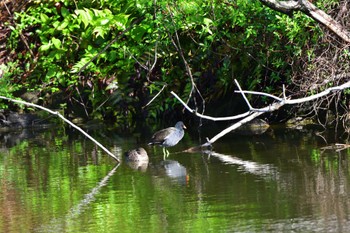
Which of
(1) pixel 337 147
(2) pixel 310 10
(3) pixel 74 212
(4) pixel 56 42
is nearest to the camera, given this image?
(3) pixel 74 212

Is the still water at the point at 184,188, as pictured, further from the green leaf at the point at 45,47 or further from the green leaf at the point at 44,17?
the green leaf at the point at 44,17

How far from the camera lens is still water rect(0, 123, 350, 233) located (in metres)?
8.12

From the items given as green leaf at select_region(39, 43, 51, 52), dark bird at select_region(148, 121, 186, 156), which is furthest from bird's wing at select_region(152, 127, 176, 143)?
green leaf at select_region(39, 43, 51, 52)

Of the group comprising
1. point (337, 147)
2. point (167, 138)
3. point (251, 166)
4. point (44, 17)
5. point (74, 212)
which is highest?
point (44, 17)

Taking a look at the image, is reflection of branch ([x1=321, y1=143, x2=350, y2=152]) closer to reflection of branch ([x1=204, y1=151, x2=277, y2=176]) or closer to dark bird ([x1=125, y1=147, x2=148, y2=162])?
reflection of branch ([x1=204, y1=151, x2=277, y2=176])

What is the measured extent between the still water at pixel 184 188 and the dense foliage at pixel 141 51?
1.57 meters

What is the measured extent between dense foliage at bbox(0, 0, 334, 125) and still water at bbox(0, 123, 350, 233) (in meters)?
1.57

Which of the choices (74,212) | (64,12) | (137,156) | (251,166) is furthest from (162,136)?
(64,12)

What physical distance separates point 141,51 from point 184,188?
655cm

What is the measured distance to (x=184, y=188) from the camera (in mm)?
9906

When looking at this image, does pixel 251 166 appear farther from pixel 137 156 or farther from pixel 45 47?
pixel 45 47

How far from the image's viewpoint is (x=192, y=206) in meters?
8.86

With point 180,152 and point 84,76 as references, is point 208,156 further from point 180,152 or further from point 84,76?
point 84,76

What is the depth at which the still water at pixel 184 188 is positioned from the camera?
8117mm
